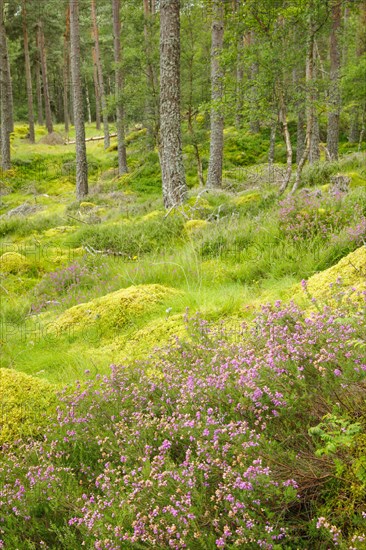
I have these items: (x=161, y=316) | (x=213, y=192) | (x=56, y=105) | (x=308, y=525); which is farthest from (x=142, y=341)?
(x=56, y=105)

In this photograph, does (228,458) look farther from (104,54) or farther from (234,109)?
(104,54)

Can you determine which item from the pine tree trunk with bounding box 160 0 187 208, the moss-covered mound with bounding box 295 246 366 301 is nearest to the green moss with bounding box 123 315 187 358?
the moss-covered mound with bounding box 295 246 366 301

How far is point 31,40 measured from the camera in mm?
47188

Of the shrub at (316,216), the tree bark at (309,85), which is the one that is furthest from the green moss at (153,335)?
the tree bark at (309,85)

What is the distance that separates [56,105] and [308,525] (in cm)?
6916

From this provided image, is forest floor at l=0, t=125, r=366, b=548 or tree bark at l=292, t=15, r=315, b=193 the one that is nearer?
forest floor at l=0, t=125, r=366, b=548

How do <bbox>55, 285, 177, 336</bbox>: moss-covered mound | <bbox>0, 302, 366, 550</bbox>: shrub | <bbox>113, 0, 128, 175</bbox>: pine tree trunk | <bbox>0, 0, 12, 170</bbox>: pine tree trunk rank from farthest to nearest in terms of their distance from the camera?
1. <bbox>113, 0, 128, 175</bbox>: pine tree trunk
2. <bbox>0, 0, 12, 170</bbox>: pine tree trunk
3. <bbox>55, 285, 177, 336</bbox>: moss-covered mound
4. <bbox>0, 302, 366, 550</bbox>: shrub

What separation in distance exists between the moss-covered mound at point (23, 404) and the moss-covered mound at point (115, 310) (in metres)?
1.16

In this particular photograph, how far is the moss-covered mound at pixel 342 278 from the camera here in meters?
3.40

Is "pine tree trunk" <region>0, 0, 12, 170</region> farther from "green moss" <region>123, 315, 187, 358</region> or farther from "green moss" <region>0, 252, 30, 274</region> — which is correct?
"green moss" <region>123, 315, 187, 358</region>

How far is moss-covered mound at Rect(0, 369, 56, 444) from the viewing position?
3139mm

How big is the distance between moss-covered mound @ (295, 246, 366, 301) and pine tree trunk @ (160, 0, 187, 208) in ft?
20.1

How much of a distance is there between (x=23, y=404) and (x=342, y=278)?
8.84ft

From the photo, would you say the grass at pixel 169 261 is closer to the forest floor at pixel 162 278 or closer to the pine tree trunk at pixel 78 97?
the forest floor at pixel 162 278
